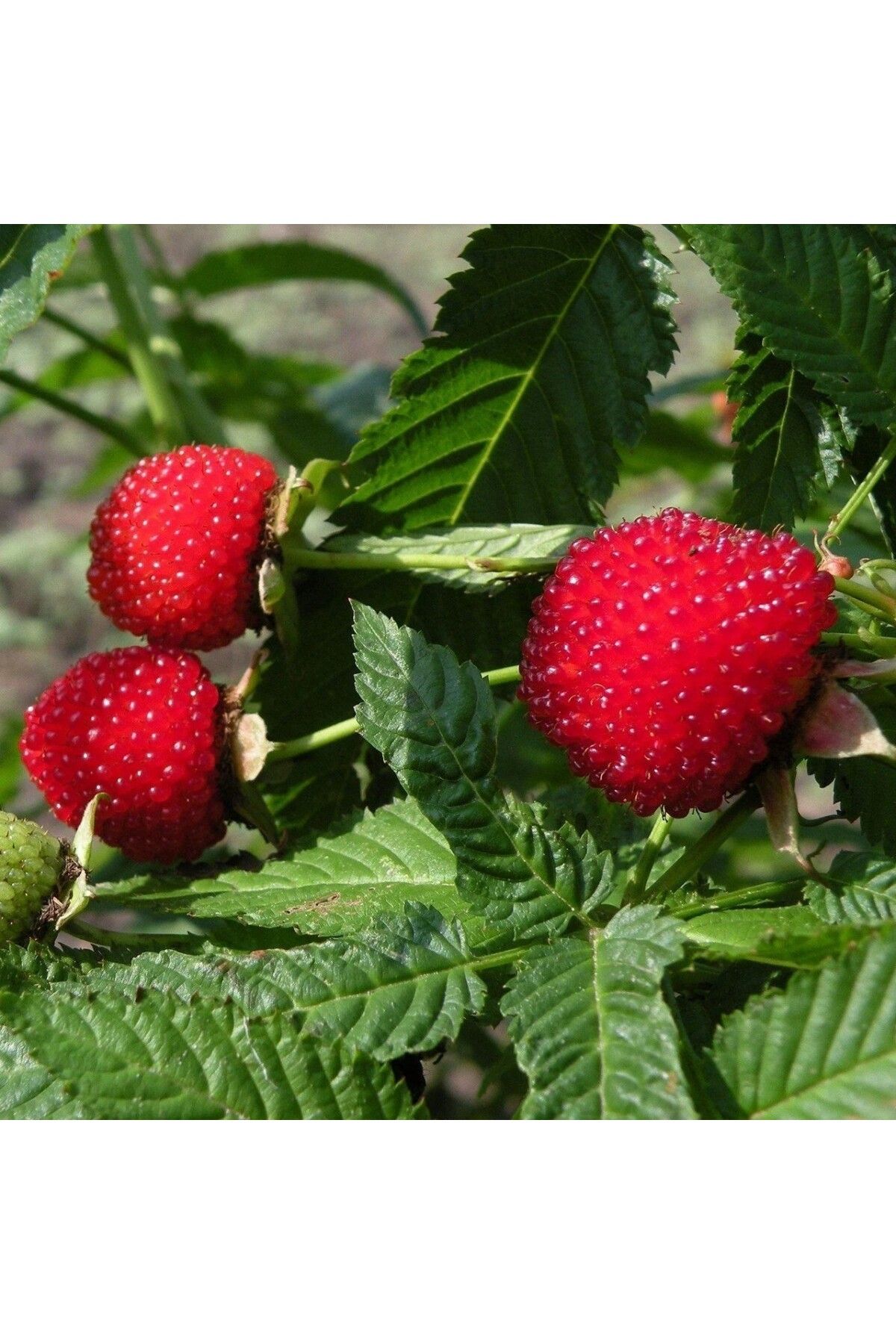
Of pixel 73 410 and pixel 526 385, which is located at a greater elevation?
pixel 526 385

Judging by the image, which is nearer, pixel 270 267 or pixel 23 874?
pixel 23 874

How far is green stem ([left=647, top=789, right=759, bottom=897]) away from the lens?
0.95m

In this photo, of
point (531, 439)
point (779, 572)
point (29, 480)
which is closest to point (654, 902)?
point (779, 572)

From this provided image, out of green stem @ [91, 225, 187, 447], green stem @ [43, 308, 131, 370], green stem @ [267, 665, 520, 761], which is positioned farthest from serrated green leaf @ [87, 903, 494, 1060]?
green stem @ [43, 308, 131, 370]

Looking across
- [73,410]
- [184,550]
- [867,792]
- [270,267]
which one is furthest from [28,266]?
Answer: [270,267]

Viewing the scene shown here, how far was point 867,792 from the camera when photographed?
3.49 ft

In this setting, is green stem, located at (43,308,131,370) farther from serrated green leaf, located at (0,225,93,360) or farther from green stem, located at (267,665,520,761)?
green stem, located at (267,665,520,761)

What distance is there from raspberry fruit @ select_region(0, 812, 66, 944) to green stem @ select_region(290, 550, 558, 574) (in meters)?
0.36

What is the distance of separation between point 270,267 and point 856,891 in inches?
64.8

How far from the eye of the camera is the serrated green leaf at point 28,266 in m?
1.21

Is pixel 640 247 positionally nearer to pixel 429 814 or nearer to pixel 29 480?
pixel 429 814

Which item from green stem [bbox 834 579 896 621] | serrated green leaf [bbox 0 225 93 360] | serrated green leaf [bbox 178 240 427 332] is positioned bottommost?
green stem [bbox 834 579 896 621]

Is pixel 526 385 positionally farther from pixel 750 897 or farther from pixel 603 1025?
pixel 603 1025

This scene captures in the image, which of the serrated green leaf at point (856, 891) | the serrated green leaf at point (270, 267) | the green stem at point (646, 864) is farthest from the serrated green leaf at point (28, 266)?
the serrated green leaf at point (270, 267)
